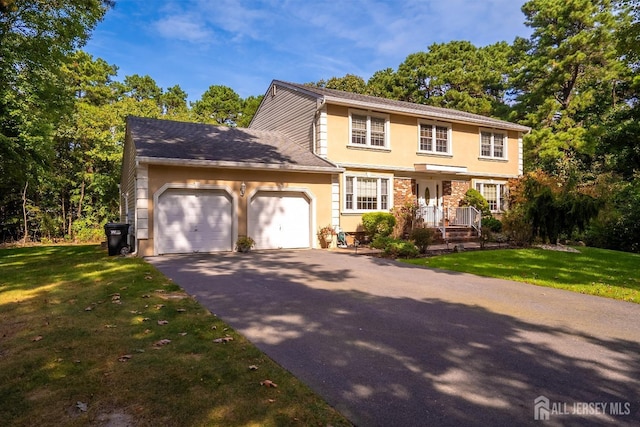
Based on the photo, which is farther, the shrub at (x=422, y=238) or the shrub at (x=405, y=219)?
the shrub at (x=405, y=219)

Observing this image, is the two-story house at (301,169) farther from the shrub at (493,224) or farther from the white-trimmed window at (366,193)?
the shrub at (493,224)

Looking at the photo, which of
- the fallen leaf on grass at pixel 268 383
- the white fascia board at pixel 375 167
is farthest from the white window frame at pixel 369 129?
the fallen leaf on grass at pixel 268 383

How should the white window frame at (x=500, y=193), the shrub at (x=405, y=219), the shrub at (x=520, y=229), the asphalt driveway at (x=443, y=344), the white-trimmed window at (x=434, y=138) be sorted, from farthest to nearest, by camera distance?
the white window frame at (x=500, y=193) → the white-trimmed window at (x=434, y=138) → the shrub at (x=405, y=219) → the shrub at (x=520, y=229) → the asphalt driveway at (x=443, y=344)

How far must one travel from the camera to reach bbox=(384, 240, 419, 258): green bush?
1254 cm

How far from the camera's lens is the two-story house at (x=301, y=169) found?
42.4 ft

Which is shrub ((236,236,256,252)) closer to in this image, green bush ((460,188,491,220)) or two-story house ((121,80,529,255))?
two-story house ((121,80,529,255))

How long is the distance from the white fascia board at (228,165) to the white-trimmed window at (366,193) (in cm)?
169

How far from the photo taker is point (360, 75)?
132ft

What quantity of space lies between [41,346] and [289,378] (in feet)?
9.84

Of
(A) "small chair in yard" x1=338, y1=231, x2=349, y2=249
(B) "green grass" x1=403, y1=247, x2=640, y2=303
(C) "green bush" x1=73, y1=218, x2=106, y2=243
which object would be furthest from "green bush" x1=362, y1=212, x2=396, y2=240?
(C) "green bush" x1=73, y1=218, x2=106, y2=243

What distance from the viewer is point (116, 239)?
13.1 metres

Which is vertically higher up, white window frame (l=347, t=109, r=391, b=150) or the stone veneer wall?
white window frame (l=347, t=109, r=391, b=150)

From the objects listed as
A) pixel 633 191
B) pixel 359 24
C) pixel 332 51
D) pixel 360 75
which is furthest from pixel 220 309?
pixel 360 75

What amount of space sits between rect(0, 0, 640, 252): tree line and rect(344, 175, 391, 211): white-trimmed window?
5768 mm
